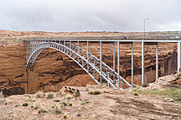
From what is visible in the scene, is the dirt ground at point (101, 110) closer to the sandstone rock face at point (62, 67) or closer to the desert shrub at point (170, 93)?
the desert shrub at point (170, 93)

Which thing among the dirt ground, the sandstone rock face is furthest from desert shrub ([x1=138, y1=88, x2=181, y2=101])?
the sandstone rock face

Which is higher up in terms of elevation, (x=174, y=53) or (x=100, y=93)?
(x=174, y=53)

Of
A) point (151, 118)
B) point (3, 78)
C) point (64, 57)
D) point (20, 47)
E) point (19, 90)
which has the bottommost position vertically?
point (19, 90)

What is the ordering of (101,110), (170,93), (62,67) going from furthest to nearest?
(62,67) → (170,93) → (101,110)

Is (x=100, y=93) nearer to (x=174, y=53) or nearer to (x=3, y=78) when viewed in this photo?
(x=3, y=78)

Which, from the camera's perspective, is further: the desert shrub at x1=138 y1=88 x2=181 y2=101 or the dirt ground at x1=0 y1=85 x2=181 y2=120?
the desert shrub at x1=138 y1=88 x2=181 y2=101

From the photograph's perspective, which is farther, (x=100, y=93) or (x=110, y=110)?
(x=100, y=93)

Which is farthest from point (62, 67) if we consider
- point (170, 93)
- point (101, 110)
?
point (101, 110)

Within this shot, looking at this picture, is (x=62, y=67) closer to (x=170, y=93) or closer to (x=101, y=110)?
(x=170, y=93)

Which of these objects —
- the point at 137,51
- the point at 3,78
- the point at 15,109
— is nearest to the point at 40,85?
the point at 3,78

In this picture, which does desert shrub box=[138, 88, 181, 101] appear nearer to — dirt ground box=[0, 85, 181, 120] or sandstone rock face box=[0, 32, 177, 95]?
dirt ground box=[0, 85, 181, 120]

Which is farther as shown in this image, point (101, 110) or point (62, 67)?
point (62, 67)
